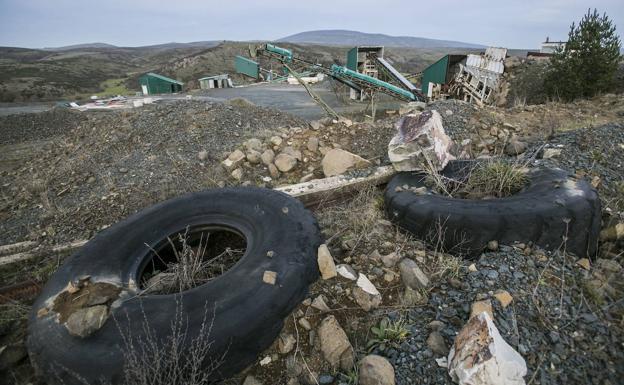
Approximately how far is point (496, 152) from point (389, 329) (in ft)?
13.3

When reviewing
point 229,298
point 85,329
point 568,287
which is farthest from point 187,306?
point 568,287

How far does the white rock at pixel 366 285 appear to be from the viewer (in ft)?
7.29

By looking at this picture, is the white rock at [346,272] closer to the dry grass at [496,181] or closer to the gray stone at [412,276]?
the gray stone at [412,276]

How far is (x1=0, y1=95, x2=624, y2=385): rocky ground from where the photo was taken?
70.0 inches

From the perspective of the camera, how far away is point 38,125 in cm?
1220

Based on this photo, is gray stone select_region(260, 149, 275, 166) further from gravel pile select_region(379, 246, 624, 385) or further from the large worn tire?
gravel pile select_region(379, 246, 624, 385)

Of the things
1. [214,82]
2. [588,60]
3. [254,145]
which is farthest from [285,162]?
[214,82]

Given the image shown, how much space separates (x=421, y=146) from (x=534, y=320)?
2144 millimetres

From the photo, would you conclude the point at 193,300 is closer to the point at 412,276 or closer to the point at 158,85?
the point at 412,276

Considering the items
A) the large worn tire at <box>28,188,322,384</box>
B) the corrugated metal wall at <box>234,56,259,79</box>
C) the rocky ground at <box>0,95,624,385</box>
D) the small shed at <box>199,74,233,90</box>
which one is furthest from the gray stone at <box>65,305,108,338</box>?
the small shed at <box>199,74,233,90</box>

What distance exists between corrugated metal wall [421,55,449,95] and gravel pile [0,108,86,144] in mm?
13940

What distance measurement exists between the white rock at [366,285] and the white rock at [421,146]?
5.85 feet

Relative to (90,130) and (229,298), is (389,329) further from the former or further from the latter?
(90,130)

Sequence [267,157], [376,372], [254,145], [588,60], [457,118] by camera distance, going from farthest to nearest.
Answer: [588,60], [457,118], [254,145], [267,157], [376,372]
